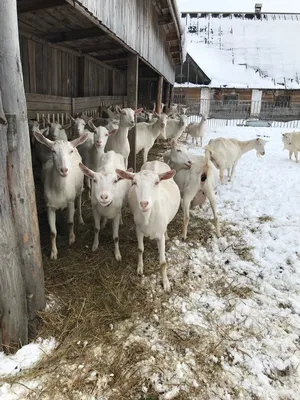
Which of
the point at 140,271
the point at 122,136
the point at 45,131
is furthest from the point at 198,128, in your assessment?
the point at 140,271

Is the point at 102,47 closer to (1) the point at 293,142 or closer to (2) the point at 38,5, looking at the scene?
(2) the point at 38,5

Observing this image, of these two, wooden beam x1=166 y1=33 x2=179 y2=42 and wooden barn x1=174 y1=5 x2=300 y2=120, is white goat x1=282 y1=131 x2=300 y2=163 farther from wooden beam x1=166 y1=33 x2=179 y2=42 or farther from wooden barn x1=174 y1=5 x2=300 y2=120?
wooden barn x1=174 y1=5 x2=300 y2=120

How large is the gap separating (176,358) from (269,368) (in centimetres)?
87

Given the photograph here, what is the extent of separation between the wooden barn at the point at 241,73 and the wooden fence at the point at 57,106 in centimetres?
2391

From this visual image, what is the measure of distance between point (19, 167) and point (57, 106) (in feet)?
20.1

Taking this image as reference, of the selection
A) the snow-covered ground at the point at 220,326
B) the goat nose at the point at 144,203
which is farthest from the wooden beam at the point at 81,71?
the goat nose at the point at 144,203

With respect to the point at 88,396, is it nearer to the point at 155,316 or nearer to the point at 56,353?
the point at 56,353

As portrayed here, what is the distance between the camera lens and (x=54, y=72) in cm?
886

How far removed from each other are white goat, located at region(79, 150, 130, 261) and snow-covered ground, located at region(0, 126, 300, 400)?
1.05 meters

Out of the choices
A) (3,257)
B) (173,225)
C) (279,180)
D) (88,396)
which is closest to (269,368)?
(88,396)

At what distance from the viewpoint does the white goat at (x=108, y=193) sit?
4.20 m

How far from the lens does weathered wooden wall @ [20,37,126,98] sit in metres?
7.46

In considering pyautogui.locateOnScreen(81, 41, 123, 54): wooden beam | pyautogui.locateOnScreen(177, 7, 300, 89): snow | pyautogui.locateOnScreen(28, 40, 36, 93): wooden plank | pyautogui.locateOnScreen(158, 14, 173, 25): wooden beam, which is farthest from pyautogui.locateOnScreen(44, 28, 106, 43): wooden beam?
pyautogui.locateOnScreen(177, 7, 300, 89): snow

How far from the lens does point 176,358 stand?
3041 millimetres
